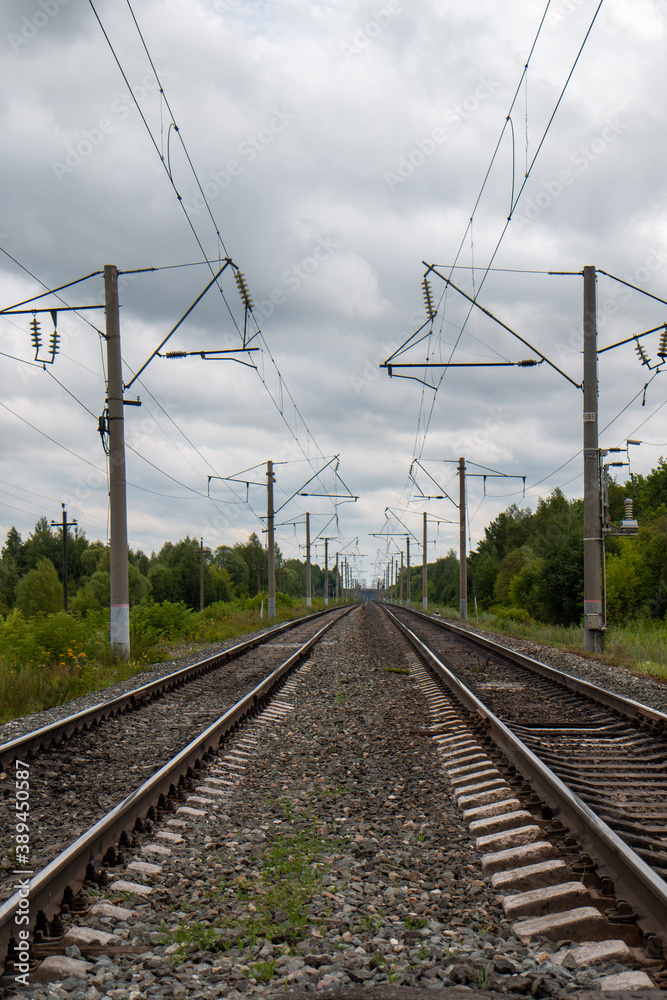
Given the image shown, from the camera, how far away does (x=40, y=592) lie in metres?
78.9

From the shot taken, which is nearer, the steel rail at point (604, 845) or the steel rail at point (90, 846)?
the steel rail at point (604, 845)

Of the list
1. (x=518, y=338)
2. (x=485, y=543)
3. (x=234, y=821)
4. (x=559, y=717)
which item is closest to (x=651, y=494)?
(x=485, y=543)

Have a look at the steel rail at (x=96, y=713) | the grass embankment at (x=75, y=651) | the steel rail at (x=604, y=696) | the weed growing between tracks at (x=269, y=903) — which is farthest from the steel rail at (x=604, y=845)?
the grass embankment at (x=75, y=651)

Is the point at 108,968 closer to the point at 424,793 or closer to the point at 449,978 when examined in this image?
the point at 449,978

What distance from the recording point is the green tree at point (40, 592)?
7831 cm

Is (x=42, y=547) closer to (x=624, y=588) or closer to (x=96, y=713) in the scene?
(x=624, y=588)

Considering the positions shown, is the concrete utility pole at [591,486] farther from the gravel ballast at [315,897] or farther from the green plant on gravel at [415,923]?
the green plant on gravel at [415,923]

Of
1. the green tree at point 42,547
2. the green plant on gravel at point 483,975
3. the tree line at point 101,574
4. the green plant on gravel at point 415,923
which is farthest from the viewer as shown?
the green tree at point 42,547

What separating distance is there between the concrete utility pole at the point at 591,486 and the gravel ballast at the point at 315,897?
11.1m

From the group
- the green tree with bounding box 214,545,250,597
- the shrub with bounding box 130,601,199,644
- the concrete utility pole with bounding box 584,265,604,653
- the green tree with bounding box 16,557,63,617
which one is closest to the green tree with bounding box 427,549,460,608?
the green tree with bounding box 214,545,250,597

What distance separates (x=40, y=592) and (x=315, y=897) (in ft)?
267

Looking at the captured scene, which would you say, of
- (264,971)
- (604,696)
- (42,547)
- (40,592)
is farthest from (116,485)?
(42,547)

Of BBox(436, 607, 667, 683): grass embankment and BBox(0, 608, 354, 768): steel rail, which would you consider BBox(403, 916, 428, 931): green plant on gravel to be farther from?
BBox(436, 607, 667, 683): grass embankment

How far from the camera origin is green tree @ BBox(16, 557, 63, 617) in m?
78.3
